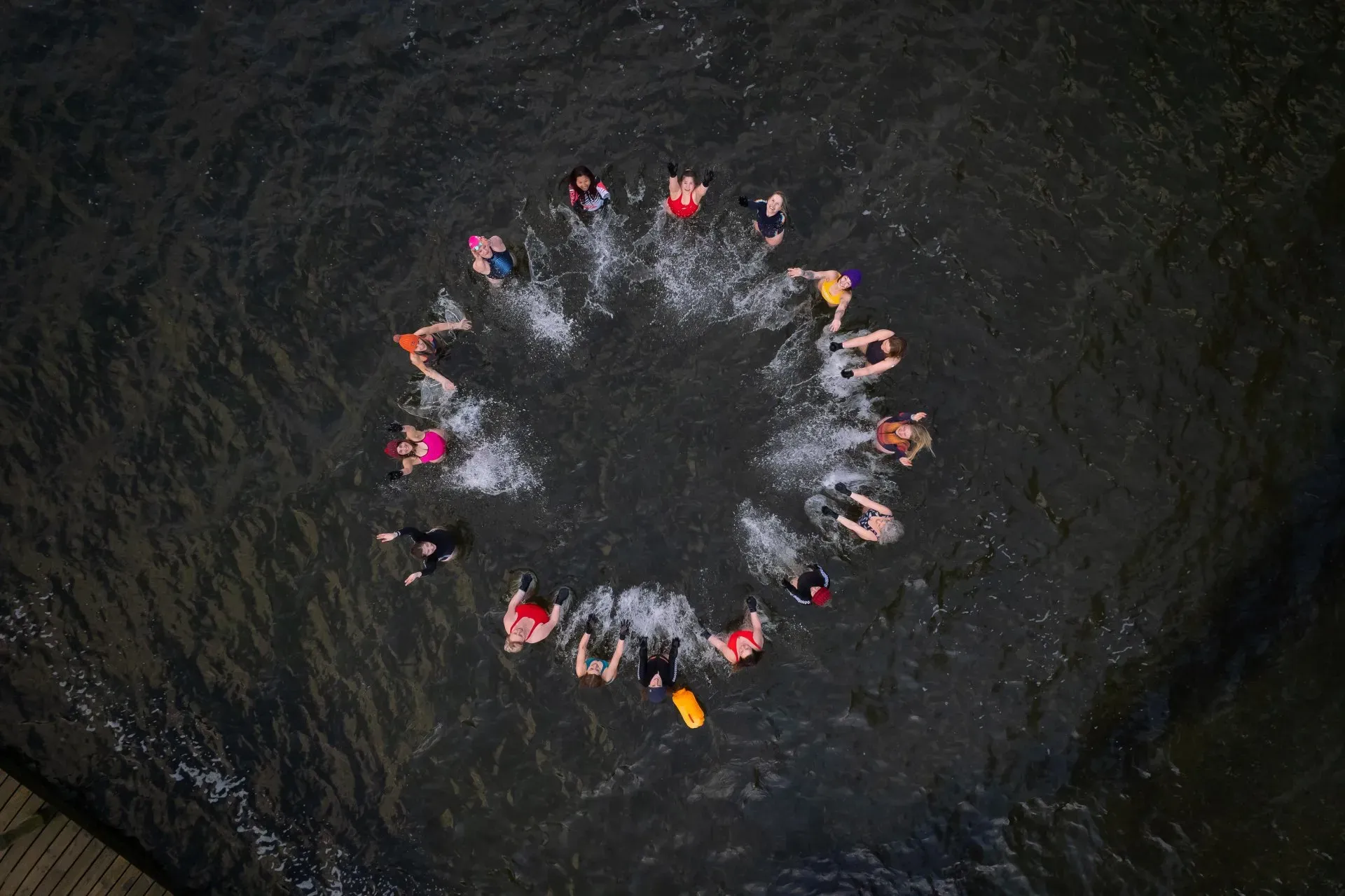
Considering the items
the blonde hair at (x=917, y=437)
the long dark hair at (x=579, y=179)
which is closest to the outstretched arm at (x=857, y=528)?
the blonde hair at (x=917, y=437)

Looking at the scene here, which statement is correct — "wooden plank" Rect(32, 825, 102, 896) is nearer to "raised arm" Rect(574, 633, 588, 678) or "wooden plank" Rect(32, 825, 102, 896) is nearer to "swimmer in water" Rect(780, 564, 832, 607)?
"raised arm" Rect(574, 633, 588, 678)

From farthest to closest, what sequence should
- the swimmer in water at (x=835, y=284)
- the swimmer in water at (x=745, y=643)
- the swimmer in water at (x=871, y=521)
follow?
the swimmer in water at (x=871, y=521) < the swimmer in water at (x=745, y=643) < the swimmer in water at (x=835, y=284)

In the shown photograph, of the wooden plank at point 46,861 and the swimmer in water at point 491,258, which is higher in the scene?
the swimmer in water at point 491,258

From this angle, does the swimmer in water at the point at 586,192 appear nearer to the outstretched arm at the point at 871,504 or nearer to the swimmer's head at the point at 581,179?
the swimmer's head at the point at 581,179

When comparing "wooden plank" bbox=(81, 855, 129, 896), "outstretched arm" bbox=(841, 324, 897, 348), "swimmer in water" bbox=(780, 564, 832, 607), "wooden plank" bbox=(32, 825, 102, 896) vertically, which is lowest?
"wooden plank" bbox=(81, 855, 129, 896)

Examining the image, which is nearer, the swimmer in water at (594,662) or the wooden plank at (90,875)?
the swimmer in water at (594,662)

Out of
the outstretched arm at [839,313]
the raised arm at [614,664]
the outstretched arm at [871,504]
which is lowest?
the raised arm at [614,664]

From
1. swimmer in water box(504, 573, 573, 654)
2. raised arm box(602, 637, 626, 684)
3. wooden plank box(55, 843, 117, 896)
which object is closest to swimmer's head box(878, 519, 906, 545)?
raised arm box(602, 637, 626, 684)
